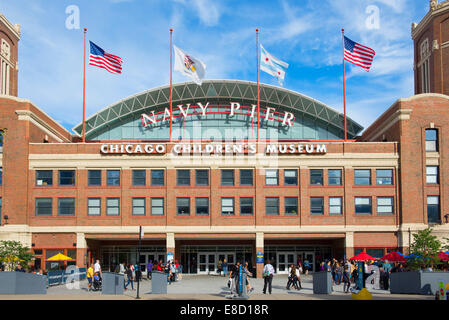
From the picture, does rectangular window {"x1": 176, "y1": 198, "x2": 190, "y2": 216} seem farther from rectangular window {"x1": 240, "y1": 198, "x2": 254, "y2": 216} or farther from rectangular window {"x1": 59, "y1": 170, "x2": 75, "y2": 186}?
rectangular window {"x1": 59, "y1": 170, "x2": 75, "y2": 186}

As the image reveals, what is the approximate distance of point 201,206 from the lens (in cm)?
5234

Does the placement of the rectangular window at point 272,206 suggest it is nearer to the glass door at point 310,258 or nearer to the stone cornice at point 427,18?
the glass door at point 310,258

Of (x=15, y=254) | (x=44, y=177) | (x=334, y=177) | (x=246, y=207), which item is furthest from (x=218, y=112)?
(x=15, y=254)

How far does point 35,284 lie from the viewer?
31156mm

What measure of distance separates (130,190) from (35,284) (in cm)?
2161

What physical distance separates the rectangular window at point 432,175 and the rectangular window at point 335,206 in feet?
26.0

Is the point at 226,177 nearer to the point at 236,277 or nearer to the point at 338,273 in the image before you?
the point at 338,273

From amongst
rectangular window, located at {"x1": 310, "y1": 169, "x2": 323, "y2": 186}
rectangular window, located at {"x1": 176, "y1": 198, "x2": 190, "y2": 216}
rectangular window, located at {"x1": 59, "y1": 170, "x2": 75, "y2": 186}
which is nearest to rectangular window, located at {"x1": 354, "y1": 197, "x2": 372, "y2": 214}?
rectangular window, located at {"x1": 310, "y1": 169, "x2": 323, "y2": 186}

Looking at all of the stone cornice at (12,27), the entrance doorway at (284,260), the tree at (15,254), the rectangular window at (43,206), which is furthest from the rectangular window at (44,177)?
the entrance doorway at (284,260)

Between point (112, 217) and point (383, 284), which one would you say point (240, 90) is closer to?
point (112, 217)

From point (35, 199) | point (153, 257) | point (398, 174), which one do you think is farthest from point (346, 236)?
point (35, 199)

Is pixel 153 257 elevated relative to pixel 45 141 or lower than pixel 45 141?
lower

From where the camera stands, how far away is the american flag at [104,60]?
A: 4989 centimetres

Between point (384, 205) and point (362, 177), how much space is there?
10.5 feet
